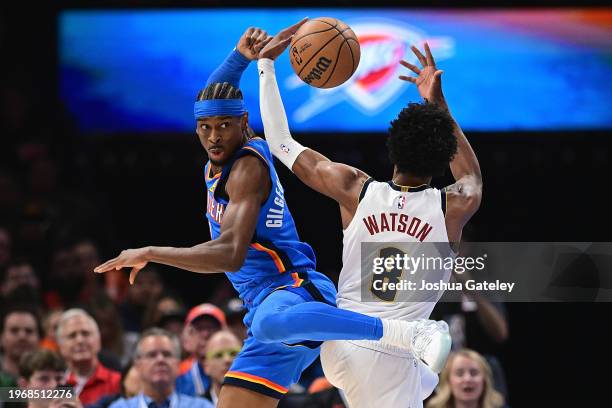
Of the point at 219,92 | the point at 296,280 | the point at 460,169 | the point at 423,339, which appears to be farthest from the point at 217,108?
the point at 423,339

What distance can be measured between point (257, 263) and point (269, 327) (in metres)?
0.50

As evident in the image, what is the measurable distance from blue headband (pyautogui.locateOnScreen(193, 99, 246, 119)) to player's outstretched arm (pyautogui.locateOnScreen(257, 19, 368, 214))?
0.17m

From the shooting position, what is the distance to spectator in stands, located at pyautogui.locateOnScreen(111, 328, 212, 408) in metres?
7.38

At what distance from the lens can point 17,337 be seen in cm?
866

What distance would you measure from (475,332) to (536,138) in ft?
9.48

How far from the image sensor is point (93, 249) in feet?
35.0

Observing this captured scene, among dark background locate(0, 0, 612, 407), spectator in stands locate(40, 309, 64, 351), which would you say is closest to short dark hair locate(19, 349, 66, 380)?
spectator in stands locate(40, 309, 64, 351)

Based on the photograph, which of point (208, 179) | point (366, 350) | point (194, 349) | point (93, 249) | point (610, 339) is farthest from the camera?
point (610, 339)

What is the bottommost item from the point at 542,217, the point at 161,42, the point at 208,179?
the point at 208,179

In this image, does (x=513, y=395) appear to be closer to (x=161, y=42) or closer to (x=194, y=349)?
(x=194, y=349)

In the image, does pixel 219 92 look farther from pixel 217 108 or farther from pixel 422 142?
pixel 422 142

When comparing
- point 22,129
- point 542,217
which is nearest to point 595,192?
point 542,217

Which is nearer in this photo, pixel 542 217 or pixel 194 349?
pixel 194 349

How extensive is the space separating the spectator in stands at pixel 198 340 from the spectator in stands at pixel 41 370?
49.7 inches
